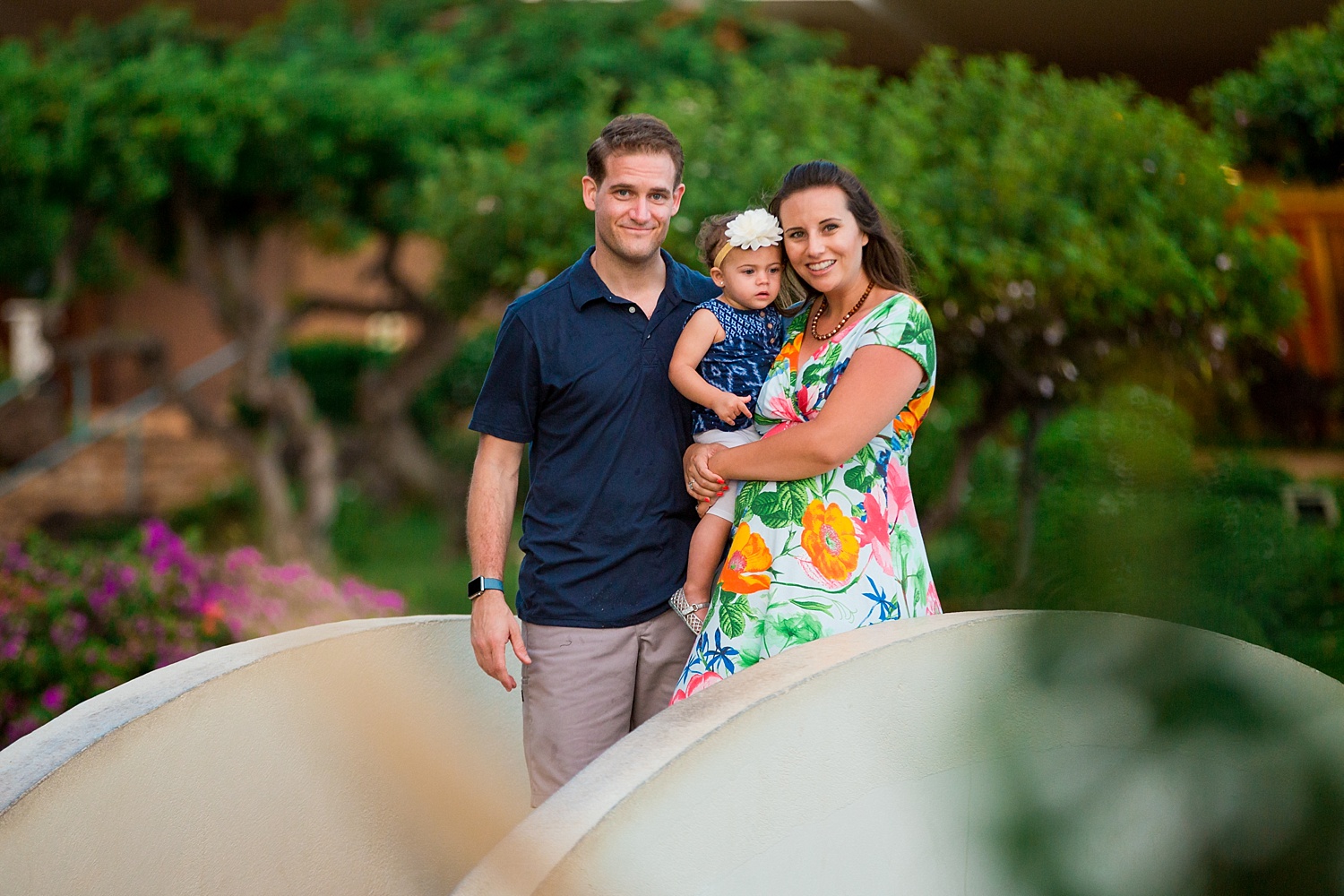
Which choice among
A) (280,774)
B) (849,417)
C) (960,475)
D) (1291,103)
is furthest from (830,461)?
(960,475)

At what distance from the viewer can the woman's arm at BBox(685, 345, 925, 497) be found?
2.19 meters

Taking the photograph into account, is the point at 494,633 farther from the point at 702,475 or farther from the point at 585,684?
the point at 702,475

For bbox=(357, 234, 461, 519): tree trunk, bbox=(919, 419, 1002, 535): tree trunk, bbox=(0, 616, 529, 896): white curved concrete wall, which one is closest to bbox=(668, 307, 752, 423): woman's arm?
bbox=(0, 616, 529, 896): white curved concrete wall

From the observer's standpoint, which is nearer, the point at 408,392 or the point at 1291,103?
the point at 1291,103

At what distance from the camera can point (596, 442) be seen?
8.71 feet

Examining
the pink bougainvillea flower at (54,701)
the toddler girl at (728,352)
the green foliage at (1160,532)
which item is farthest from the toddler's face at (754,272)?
the pink bougainvillea flower at (54,701)

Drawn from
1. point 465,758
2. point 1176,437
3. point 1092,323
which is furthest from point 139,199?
point 1176,437

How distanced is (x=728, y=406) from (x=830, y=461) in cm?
34

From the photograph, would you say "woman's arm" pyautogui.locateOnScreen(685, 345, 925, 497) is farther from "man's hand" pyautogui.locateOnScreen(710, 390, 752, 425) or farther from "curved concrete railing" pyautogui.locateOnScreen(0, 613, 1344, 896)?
"curved concrete railing" pyautogui.locateOnScreen(0, 613, 1344, 896)

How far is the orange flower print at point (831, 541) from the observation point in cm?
229

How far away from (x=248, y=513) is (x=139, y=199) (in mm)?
3242

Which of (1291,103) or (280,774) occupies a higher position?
(1291,103)

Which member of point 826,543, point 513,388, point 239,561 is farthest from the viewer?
point 239,561

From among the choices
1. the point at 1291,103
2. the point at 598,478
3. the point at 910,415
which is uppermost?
the point at 1291,103
